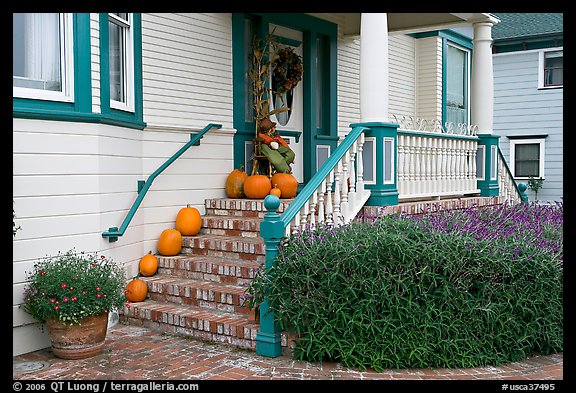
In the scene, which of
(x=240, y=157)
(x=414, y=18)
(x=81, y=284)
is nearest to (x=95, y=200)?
(x=81, y=284)

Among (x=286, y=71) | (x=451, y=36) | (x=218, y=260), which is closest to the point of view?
(x=218, y=260)

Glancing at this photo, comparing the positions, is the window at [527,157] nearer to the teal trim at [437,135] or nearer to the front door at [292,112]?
the teal trim at [437,135]

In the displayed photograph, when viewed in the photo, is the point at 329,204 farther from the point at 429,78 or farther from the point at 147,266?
the point at 429,78

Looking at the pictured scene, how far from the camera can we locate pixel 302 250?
205 inches

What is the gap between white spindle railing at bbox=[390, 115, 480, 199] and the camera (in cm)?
755

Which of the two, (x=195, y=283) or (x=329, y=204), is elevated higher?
(x=329, y=204)

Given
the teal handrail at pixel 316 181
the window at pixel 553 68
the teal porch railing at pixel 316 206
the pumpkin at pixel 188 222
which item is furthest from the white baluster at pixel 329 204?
the window at pixel 553 68

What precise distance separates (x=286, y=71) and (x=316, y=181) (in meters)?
3.33

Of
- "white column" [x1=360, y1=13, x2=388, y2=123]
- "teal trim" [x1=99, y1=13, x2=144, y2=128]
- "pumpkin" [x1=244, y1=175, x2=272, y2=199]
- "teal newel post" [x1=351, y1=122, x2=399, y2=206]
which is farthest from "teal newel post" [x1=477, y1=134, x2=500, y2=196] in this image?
"teal trim" [x1=99, y1=13, x2=144, y2=128]

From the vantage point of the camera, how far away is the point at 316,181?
19.7 feet

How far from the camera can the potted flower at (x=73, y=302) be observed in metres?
5.00

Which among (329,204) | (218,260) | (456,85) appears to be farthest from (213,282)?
(456,85)

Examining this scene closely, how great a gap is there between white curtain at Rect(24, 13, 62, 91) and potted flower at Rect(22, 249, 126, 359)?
1.64 metres

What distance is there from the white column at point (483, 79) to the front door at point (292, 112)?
2680 millimetres
